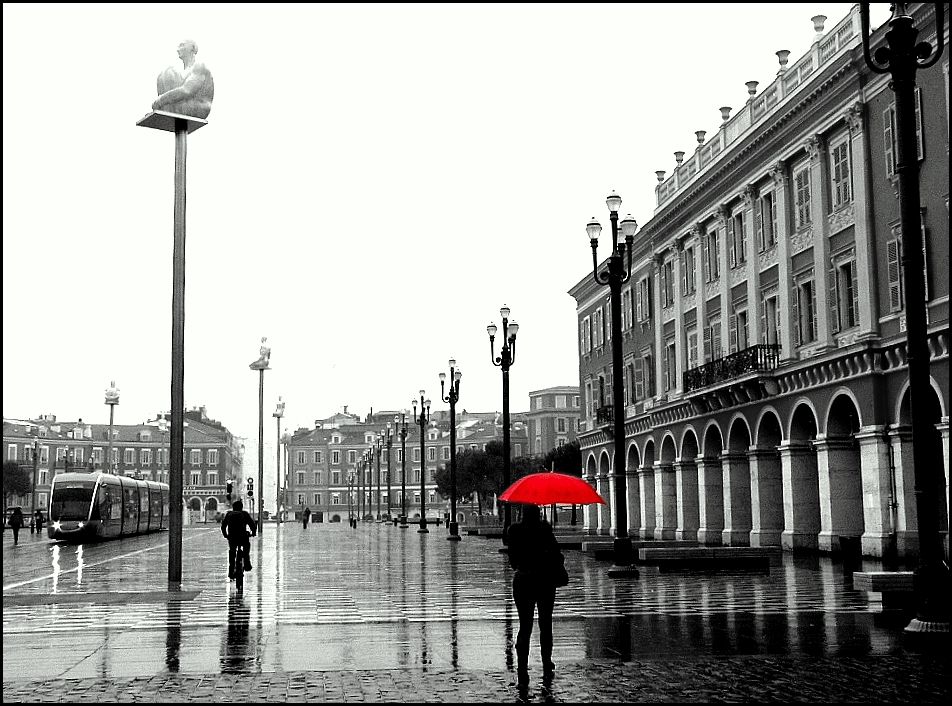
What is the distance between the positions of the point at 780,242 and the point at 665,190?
14.2m

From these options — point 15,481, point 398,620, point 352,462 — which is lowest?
point 398,620

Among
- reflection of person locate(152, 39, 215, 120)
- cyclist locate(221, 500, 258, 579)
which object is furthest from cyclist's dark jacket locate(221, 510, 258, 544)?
reflection of person locate(152, 39, 215, 120)

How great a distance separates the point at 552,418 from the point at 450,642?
120 m

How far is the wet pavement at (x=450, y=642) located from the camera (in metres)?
9.39

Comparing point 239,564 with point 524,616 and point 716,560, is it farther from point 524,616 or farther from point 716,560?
point 524,616

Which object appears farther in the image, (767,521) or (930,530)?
(767,521)


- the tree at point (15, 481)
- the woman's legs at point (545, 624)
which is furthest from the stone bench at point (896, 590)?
the tree at point (15, 481)

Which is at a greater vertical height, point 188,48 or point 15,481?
point 188,48

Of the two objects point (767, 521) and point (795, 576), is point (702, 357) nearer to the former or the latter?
point (767, 521)

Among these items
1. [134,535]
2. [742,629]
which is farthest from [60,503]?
[742,629]

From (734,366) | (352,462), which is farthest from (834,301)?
(352,462)

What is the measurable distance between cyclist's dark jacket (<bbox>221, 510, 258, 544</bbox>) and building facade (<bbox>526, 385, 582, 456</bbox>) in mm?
109397

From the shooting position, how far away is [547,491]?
43.8 feet

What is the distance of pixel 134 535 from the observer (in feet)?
209
